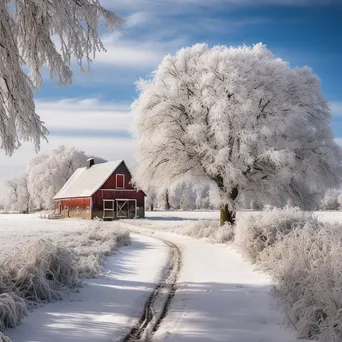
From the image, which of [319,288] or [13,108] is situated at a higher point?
[13,108]

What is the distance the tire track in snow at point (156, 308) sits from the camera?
498 centimetres

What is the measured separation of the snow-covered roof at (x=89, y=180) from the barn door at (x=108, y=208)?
193cm

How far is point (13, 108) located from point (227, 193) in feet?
46.3

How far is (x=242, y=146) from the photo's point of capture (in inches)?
683

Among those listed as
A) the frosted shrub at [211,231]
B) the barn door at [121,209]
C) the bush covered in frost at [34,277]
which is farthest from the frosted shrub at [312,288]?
the barn door at [121,209]

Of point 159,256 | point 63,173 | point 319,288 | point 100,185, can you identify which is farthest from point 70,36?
point 63,173

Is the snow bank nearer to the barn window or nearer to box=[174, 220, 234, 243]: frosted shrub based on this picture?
box=[174, 220, 234, 243]: frosted shrub

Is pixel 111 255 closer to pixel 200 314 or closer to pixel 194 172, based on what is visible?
pixel 200 314

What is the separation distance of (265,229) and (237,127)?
8205mm

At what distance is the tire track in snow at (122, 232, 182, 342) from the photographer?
498cm

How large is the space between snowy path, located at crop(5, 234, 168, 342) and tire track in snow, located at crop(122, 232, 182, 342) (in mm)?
116

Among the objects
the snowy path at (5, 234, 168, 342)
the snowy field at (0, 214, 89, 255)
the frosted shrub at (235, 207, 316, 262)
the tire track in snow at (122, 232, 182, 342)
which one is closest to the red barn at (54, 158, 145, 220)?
the snowy field at (0, 214, 89, 255)

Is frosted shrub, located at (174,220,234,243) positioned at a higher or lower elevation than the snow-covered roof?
lower

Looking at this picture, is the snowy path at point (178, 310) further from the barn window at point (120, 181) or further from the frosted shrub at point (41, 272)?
the barn window at point (120, 181)
